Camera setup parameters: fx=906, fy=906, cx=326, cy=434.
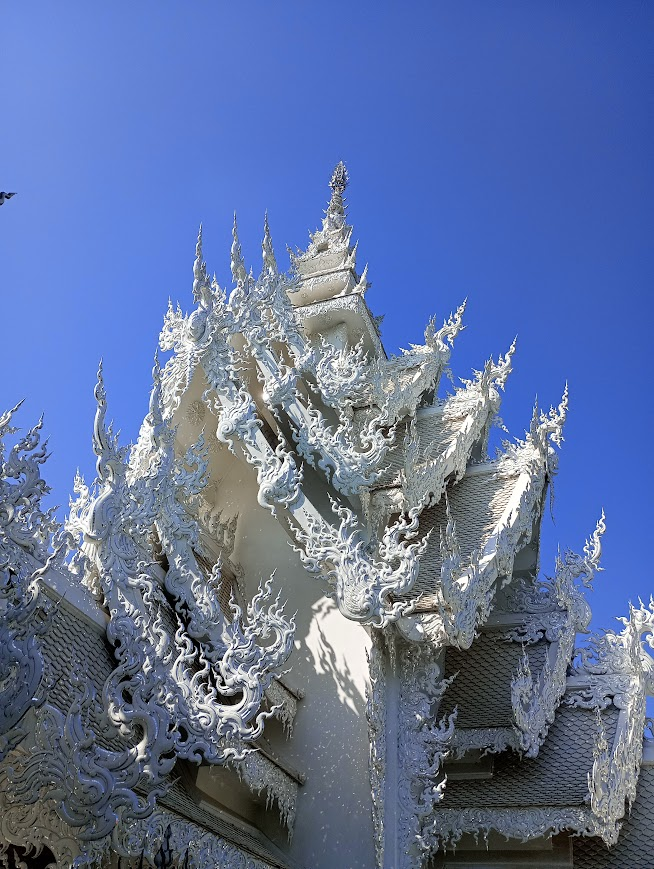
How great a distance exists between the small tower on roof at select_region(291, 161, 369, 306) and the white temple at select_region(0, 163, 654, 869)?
1.25 m

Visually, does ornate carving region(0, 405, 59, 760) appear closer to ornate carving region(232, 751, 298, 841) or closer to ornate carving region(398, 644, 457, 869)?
ornate carving region(232, 751, 298, 841)

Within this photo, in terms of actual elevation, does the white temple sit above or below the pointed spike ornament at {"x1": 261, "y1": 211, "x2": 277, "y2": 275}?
below

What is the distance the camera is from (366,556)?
5.48 metres

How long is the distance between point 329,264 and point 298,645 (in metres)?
4.38

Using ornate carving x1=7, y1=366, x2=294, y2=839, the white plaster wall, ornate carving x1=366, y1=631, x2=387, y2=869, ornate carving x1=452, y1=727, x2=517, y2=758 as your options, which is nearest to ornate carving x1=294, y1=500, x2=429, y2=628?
ornate carving x1=366, y1=631, x2=387, y2=869

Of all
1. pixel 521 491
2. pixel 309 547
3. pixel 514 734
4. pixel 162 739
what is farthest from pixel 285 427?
pixel 162 739

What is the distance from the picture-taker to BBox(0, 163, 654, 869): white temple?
3.80 metres

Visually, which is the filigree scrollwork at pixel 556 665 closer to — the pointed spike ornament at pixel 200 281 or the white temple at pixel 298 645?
A: the white temple at pixel 298 645

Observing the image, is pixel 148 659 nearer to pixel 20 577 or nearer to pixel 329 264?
pixel 20 577

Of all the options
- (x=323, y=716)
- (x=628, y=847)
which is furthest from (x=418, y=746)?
(x=628, y=847)

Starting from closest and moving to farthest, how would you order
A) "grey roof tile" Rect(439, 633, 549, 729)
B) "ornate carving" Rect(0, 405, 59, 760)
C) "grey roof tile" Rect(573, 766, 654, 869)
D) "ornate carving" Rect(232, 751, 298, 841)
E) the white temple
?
"ornate carving" Rect(0, 405, 59, 760) → the white temple → "ornate carving" Rect(232, 751, 298, 841) → "grey roof tile" Rect(573, 766, 654, 869) → "grey roof tile" Rect(439, 633, 549, 729)

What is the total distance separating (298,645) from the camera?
252 inches

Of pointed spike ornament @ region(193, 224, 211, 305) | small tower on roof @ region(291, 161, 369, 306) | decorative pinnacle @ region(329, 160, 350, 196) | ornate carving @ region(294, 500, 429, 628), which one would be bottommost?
ornate carving @ region(294, 500, 429, 628)

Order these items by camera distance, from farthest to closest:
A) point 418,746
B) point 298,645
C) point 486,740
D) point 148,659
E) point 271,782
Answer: point 298,645 < point 486,740 < point 418,746 < point 271,782 < point 148,659
